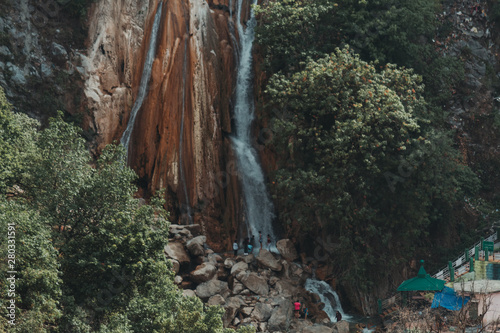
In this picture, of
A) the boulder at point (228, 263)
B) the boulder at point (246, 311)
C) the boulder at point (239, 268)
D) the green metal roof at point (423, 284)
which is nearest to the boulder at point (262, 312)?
the boulder at point (246, 311)

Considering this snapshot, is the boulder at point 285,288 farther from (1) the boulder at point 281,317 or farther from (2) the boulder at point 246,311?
(2) the boulder at point 246,311

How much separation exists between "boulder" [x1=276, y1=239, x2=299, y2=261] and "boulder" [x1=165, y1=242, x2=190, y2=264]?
15.1 ft

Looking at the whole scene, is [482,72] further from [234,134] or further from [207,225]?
[207,225]

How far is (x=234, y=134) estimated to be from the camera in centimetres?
3123

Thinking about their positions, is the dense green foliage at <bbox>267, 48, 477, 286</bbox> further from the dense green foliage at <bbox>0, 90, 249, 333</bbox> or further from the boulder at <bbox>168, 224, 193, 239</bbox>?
the dense green foliage at <bbox>0, 90, 249, 333</bbox>

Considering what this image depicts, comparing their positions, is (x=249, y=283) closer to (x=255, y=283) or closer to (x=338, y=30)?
(x=255, y=283)

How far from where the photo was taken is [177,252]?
85.5 ft

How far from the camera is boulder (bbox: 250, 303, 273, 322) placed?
24375mm

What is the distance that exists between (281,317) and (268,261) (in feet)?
10.4

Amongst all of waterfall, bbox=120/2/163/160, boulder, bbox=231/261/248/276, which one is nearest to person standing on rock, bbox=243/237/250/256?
boulder, bbox=231/261/248/276

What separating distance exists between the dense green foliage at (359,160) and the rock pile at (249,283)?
2.03 metres

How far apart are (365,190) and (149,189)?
984 cm

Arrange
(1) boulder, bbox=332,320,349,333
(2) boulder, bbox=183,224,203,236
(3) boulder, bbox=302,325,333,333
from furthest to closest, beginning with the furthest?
(2) boulder, bbox=183,224,203,236 < (1) boulder, bbox=332,320,349,333 < (3) boulder, bbox=302,325,333,333

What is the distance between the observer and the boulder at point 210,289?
24672 mm
